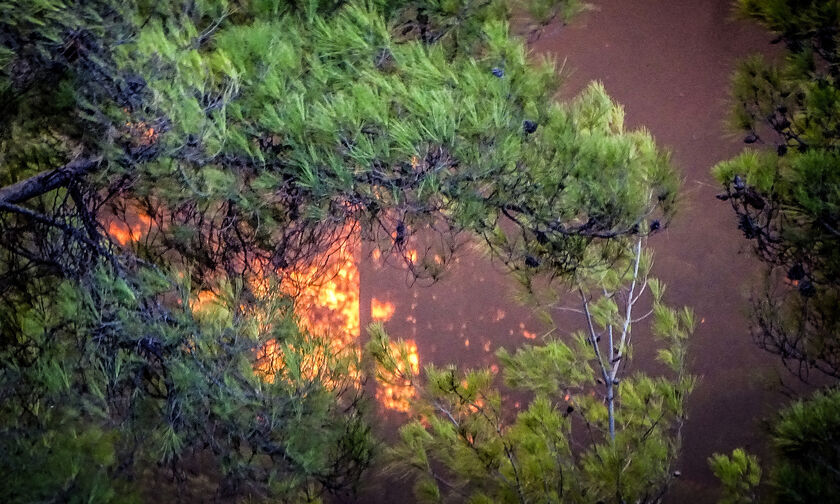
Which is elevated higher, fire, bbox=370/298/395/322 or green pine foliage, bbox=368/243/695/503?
fire, bbox=370/298/395/322

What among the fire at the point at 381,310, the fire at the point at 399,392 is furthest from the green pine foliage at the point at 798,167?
the fire at the point at 381,310

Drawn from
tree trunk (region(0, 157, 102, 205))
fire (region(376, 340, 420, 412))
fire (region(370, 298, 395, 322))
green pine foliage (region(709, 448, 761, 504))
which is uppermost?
fire (region(370, 298, 395, 322))

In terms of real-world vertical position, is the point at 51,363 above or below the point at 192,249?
below

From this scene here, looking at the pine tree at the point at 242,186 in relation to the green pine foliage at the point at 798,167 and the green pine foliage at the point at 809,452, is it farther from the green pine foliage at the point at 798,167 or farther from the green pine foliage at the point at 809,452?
the green pine foliage at the point at 809,452

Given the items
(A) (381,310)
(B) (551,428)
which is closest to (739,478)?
(B) (551,428)

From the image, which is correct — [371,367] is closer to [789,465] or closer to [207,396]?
[207,396]

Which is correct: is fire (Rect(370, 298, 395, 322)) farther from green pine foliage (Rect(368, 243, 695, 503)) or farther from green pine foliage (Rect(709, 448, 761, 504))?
green pine foliage (Rect(709, 448, 761, 504))

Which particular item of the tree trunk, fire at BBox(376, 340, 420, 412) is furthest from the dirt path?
the tree trunk

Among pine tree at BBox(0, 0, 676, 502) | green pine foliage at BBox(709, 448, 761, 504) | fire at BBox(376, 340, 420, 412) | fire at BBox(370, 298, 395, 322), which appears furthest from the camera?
fire at BBox(370, 298, 395, 322)

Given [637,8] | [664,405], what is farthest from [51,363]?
[637,8]
